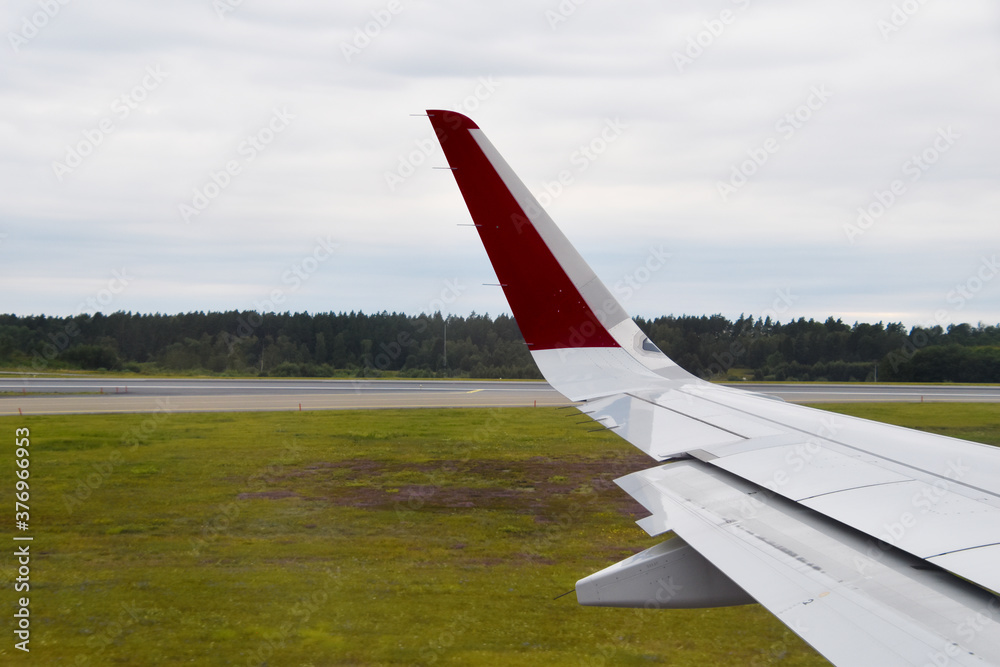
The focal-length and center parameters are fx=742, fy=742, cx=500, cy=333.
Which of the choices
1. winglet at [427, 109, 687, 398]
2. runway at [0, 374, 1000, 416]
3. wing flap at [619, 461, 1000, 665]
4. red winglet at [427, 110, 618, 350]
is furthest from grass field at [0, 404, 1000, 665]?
runway at [0, 374, 1000, 416]

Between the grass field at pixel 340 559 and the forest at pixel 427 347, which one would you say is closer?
the grass field at pixel 340 559

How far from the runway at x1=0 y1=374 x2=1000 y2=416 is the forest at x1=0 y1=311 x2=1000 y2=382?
4066 millimetres

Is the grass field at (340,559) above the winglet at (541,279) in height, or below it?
below

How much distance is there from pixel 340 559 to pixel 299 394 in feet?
73.5

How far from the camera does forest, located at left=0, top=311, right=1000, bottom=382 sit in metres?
38.4

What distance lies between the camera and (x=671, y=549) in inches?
112

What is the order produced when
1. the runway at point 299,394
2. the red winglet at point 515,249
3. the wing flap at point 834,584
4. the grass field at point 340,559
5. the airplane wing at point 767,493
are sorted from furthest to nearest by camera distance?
the runway at point 299,394
the grass field at point 340,559
the red winglet at point 515,249
the airplane wing at point 767,493
the wing flap at point 834,584

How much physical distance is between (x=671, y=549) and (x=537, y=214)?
2448mm

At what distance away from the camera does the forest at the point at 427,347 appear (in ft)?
126

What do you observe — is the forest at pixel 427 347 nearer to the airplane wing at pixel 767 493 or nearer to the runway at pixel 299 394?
the runway at pixel 299 394

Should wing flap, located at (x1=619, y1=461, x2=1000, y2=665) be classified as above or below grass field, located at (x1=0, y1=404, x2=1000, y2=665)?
above

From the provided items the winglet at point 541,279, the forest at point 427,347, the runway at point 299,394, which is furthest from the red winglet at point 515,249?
the forest at point 427,347

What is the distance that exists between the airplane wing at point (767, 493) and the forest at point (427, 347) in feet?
79.6

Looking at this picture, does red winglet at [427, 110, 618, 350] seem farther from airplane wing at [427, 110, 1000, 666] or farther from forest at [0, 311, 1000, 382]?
forest at [0, 311, 1000, 382]
